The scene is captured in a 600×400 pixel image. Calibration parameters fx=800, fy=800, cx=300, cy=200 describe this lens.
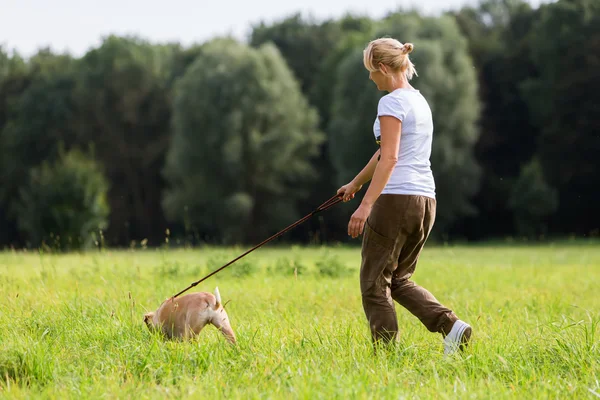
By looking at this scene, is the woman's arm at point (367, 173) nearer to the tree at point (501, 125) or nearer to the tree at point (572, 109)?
the tree at point (572, 109)

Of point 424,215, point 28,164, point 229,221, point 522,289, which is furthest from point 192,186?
point 424,215

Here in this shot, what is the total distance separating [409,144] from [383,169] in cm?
28

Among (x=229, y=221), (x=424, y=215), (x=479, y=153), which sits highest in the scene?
(x=424, y=215)

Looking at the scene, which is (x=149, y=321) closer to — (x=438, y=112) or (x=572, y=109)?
(x=438, y=112)

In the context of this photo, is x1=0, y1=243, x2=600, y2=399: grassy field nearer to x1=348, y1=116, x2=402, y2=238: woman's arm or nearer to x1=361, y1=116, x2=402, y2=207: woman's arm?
x1=348, y1=116, x2=402, y2=238: woman's arm

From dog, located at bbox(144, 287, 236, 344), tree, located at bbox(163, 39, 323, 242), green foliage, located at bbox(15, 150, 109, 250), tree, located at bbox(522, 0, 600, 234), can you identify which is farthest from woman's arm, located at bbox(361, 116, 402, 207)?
tree, located at bbox(522, 0, 600, 234)

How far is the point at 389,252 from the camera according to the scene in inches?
197

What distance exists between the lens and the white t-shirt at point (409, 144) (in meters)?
4.94

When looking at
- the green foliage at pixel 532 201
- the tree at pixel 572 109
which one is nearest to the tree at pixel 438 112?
the green foliage at pixel 532 201

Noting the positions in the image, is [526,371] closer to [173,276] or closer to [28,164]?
[173,276]

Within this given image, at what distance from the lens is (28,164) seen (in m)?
45.0

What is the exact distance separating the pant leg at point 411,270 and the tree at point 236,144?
32.8 m

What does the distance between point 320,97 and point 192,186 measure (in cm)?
986

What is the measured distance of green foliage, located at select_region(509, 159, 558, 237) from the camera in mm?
34969
